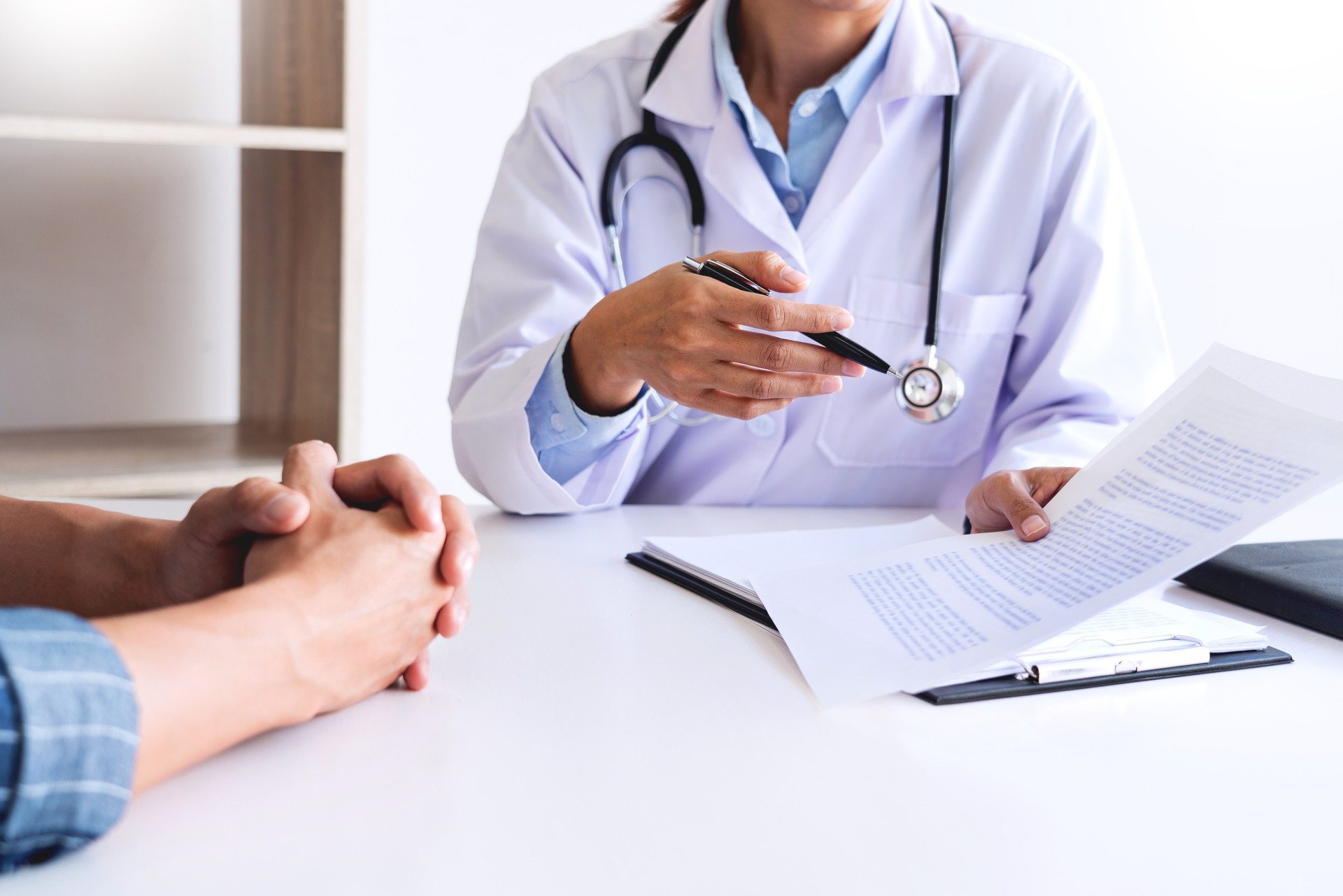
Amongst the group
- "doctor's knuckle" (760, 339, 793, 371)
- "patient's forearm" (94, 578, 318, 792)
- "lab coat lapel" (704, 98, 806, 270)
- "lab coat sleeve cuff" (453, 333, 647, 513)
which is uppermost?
"lab coat lapel" (704, 98, 806, 270)

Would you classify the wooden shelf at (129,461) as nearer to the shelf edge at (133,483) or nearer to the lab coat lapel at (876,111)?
the shelf edge at (133,483)

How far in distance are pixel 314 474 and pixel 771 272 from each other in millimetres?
387

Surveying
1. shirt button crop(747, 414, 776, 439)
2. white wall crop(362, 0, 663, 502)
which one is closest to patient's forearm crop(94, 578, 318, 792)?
shirt button crop(747, 414, 776, 439)

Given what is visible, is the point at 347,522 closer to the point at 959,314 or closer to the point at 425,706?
the point at 425,706

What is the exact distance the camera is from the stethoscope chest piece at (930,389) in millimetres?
1149

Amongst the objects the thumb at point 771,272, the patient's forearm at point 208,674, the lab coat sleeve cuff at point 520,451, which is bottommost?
the lab coat sleeve cuff at point 520,451

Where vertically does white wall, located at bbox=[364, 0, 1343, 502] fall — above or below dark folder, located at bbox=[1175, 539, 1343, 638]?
above

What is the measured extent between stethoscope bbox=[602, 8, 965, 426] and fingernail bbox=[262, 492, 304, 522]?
1.86ft

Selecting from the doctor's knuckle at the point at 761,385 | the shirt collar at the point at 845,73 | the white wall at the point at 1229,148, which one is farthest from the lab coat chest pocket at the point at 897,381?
the white wall at the point at 1229,148

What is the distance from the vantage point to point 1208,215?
2.43m

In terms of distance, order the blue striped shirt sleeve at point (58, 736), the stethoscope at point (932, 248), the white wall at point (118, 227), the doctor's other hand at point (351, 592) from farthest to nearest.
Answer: the white wall at point (118, 227), the stethoscope at point (932, 248), the doctor's other hand at point (351, 592), the blue striped shirt sleeve at point (58, 736)

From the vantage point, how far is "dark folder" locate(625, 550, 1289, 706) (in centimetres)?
63

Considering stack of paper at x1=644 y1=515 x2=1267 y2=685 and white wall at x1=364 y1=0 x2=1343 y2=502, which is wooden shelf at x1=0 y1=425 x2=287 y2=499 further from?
stack of paper at x1=644 y1=515 x2=1267 y2=685

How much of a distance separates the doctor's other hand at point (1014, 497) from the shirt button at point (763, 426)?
0.34 m
